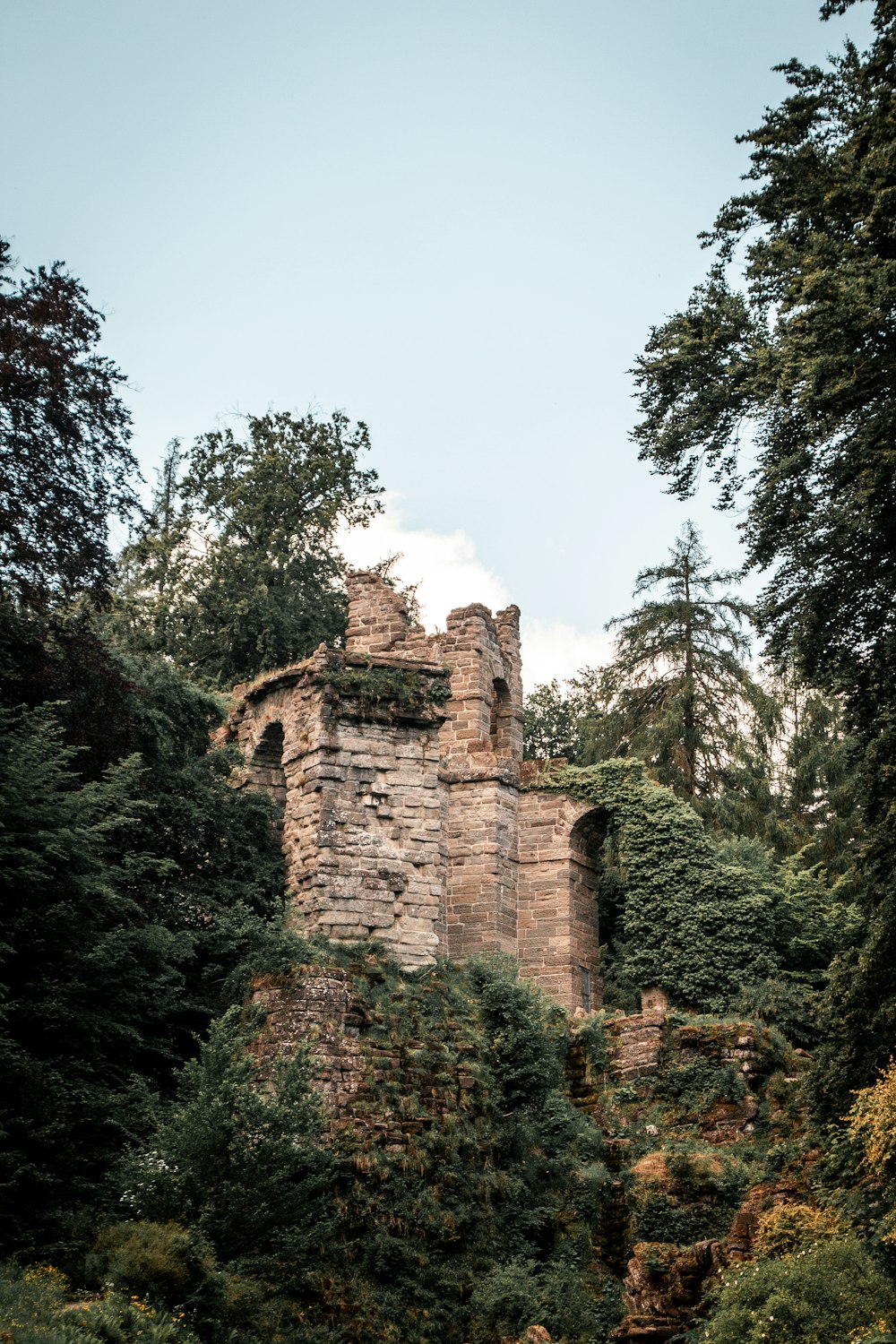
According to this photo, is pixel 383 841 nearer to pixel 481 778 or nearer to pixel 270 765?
pixel 270 765

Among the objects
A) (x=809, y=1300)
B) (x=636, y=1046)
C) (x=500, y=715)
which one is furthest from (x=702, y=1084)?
(x=500, y=715)

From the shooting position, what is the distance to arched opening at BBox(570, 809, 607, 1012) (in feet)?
74.7

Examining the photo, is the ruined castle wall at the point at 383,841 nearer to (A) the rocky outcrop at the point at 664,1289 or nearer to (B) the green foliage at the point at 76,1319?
(A) the rocky outcrop at the point at 664,1289

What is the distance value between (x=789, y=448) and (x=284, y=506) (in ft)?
56.4

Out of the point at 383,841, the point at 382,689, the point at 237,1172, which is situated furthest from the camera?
the point at 382,689

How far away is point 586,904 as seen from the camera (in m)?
23.6

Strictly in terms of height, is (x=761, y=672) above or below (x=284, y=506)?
below

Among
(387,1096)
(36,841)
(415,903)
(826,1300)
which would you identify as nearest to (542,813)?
(415,903)

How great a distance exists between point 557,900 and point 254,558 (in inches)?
412

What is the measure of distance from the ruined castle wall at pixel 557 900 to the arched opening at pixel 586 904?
1cm

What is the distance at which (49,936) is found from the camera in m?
14.1

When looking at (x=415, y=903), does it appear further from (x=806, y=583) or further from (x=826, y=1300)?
(x=826, y=1300)

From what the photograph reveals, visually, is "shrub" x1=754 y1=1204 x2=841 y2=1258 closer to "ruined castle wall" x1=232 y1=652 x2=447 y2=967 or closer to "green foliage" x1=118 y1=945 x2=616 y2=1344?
"green foliage" x1=118 y1=945 x2=616 y2=1344

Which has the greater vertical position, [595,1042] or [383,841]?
[383,841]
